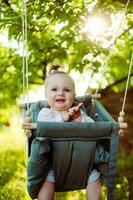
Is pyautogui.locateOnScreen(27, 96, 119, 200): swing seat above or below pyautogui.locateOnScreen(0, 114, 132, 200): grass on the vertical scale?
above

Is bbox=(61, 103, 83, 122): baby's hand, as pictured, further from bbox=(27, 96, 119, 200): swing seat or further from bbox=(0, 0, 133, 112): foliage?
bbox=(0, 0, 133, 112): foliage

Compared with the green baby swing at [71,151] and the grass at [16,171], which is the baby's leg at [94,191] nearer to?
the green baby swing at [71,151]

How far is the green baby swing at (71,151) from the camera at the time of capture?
267 cm

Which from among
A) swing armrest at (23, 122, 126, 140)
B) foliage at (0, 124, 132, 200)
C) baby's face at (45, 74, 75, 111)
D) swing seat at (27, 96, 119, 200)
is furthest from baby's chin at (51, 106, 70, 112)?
foliage at (0, 124, 132, 200)

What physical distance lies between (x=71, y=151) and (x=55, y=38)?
1822 mm

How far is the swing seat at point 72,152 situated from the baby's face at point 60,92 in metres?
0.14

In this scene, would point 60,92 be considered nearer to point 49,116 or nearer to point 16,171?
point 49,116

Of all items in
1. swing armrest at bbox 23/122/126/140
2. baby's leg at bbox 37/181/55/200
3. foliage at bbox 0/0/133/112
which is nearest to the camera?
swing armrest at bbox 23/122/126/140

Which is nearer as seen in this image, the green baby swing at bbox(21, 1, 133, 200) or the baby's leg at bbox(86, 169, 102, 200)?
the green baby swing at bbox(21, 1, 133, 200)

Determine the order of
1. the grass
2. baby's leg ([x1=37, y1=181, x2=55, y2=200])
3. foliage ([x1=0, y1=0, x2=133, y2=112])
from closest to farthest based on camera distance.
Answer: baby's leg ([x1=37, y1=181, x2=55, y2=200]), foliage ([x1=0, y1=0, x2=133, y2=112]), the grass

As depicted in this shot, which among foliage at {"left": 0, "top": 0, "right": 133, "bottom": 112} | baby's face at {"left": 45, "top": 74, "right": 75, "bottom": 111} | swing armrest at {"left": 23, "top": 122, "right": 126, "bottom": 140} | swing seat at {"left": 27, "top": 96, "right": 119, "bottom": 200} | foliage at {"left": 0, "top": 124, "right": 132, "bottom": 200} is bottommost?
foliage at {"left": 0, "top": 124, "right": 132, "bottom": 200}

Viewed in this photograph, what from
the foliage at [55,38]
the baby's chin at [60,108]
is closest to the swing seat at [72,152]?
the baby's chin at [60,108]

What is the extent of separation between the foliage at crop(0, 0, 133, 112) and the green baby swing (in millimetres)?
962

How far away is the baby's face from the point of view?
300 cm
